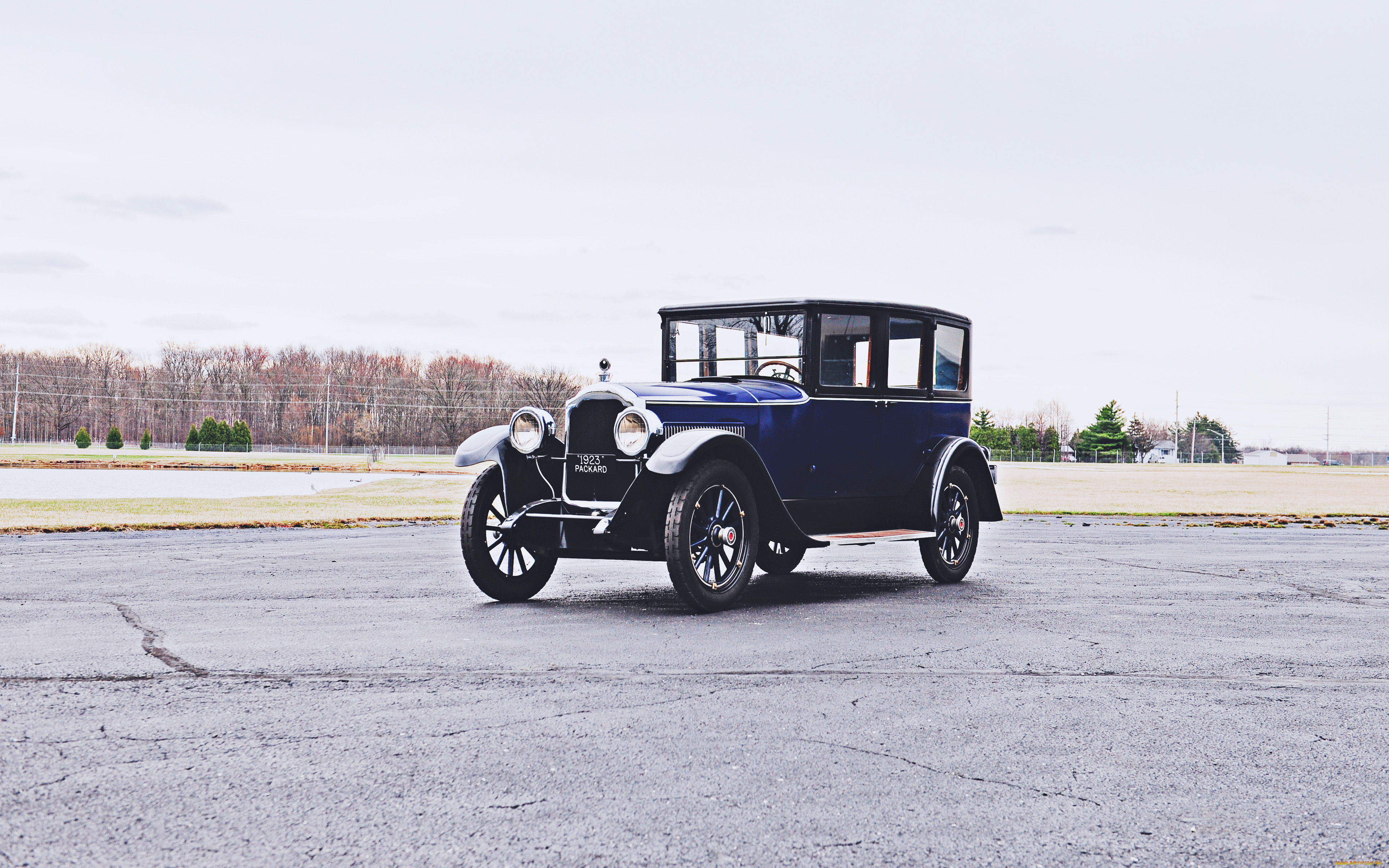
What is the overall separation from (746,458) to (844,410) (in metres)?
1.29

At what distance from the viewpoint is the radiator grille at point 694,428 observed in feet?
27.4

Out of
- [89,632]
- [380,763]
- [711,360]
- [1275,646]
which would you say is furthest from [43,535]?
[1275,646]

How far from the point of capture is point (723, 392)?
28.9 feet

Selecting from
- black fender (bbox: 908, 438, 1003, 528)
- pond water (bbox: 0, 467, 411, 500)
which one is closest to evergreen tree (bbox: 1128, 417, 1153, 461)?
pond water (bbox: 0, 467, 411, 500)

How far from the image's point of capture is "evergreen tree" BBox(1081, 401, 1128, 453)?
4582 inches

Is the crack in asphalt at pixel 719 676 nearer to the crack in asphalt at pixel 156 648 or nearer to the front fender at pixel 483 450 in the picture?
the crack in asphalt at pixel 156 648

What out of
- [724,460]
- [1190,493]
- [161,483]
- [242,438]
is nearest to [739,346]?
[724,460]

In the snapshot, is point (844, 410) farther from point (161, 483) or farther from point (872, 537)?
point (161, 483)

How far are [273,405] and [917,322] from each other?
111 m

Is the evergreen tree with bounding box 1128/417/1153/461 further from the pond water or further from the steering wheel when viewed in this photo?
the steering wheel

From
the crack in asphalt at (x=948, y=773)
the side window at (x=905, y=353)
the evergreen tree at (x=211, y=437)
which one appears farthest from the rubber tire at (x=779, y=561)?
the evergreen tree at (x=211, y=437)

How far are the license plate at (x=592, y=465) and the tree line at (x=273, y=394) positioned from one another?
91.5m

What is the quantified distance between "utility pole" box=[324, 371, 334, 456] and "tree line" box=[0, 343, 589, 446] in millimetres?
211

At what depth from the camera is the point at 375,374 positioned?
111 m
